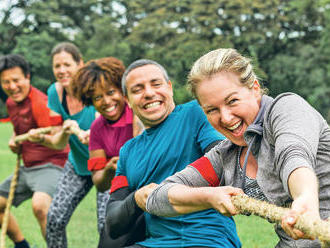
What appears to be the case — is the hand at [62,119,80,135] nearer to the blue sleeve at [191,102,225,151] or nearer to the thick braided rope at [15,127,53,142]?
the thick braided rope at [15,127,53,142]

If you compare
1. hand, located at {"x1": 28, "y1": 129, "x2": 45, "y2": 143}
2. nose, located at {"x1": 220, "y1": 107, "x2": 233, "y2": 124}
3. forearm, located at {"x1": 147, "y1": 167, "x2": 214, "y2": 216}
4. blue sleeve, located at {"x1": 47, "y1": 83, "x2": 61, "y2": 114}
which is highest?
blue sleeve, located at {"x1": 47, "y1": 83, "x2": 61, "y2": 114}

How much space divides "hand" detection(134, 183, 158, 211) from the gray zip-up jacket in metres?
0.32

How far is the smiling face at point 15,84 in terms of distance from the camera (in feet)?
20.4

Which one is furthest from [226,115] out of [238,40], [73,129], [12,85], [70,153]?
[238,40]

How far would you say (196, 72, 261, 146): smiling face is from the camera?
2359 millimetres

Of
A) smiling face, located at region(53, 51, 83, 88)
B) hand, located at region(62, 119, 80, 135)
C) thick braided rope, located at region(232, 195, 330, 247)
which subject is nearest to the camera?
thick braided rope, located at region(232, 195, 330, 247)

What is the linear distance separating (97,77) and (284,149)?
288 centimetres

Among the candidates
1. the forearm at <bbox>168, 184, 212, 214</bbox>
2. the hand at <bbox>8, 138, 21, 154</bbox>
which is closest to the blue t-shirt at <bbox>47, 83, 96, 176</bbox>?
the hand at <bbox>8, 138, 21, 154</bbox>

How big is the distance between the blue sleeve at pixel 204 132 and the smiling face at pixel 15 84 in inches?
136

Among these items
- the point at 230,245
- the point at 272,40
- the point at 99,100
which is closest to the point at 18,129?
the point at 99,100

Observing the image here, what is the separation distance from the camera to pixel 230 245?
120 inches

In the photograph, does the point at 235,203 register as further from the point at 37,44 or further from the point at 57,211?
the point at 37,44

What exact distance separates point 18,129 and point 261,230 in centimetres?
293

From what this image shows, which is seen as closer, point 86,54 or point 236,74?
point 236,74
